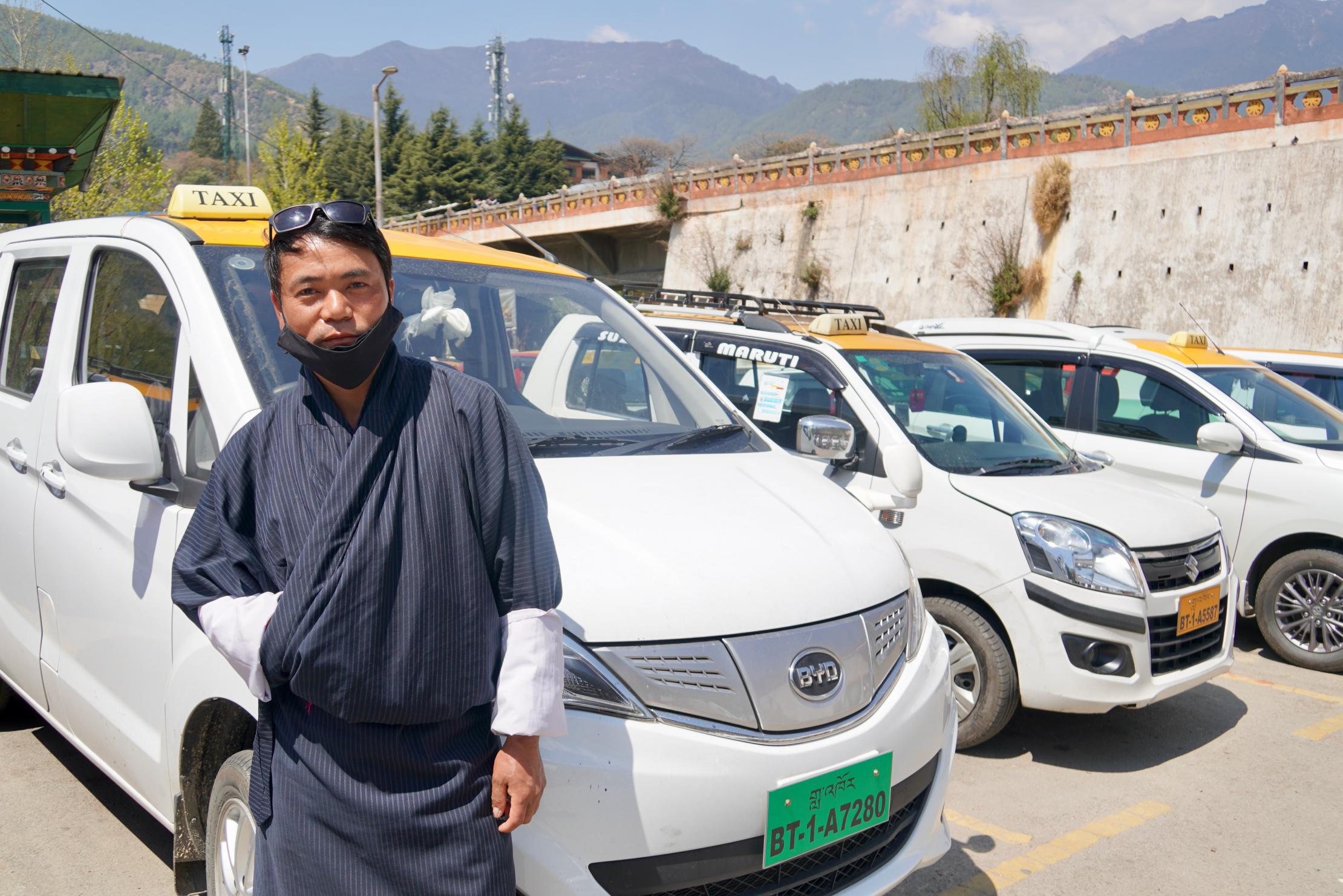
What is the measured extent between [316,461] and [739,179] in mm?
35956

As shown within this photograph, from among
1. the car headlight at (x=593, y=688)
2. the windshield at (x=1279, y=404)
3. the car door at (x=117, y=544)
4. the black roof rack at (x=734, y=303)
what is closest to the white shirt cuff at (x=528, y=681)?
the car headlight at (x=593, y=688)

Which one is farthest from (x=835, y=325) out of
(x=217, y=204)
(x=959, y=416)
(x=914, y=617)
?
(x=217, y=204)

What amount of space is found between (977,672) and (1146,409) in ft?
10.6

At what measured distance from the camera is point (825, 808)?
2.36m

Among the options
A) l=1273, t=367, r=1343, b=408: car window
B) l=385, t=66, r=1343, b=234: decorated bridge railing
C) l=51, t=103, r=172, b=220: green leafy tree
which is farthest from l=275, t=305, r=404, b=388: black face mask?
l=51, t=103, r=172, b=220: green leafy tree

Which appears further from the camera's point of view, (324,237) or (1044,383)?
(1044,383)

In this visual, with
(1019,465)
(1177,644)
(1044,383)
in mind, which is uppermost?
(1044,383)

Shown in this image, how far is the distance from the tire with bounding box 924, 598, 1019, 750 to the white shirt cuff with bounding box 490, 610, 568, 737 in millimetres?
3101

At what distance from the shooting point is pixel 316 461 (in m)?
1.82

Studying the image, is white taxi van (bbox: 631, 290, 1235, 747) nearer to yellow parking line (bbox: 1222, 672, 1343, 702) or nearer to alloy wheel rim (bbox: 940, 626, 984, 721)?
alloy wheel rim (bbox: 940, 626, 984, 721)

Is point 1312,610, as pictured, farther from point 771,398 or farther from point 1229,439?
point 771,398

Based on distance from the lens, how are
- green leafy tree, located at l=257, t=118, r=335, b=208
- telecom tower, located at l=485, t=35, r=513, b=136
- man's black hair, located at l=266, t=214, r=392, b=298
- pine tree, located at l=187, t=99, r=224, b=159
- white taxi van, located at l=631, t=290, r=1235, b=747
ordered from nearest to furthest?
man's black hair, located at l=266, t=214, r=392, b=298
white taxi van, located at l=631, t=290, r=1235, b=747
green leafy tree, located at l=257, t=118, r=335, b=208
telecom tower, located at l=485, t=35, r=513, b=136
pine tree, located at l=187, t=99, r=224, b=159

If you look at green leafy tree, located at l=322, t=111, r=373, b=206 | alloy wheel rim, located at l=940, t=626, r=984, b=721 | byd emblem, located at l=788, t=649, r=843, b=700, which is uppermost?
green leafy tree, located at l=322, t=111, r=373, b=206

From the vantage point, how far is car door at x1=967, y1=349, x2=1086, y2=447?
7242 mm
